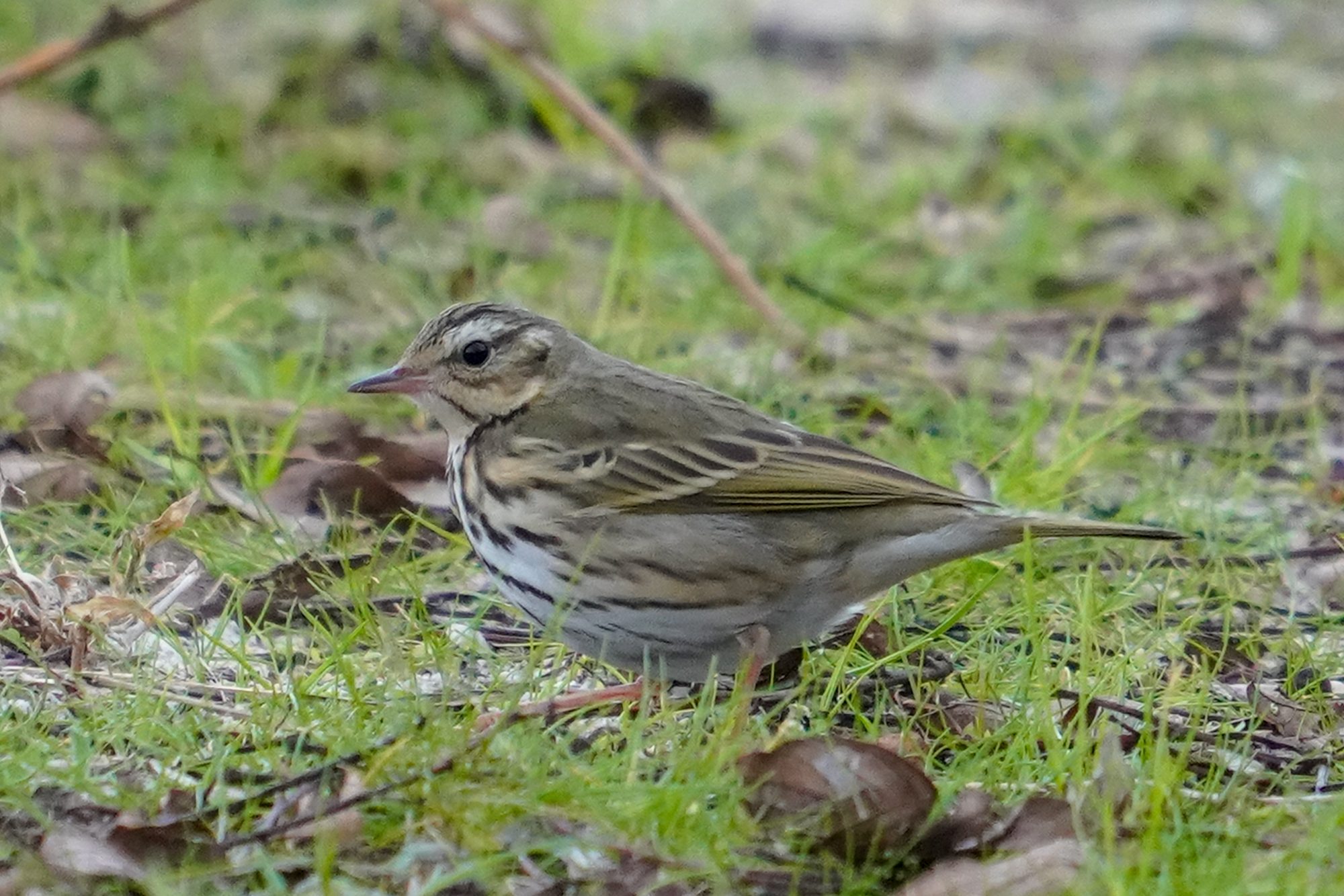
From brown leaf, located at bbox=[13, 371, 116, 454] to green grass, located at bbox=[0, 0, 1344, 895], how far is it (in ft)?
0.55

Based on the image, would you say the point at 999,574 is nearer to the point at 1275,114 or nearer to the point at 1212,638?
the point at 1212,638

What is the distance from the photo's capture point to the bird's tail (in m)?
4.98

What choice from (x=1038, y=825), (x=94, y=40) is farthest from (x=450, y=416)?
(x=94, y=40)

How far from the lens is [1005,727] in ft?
15.2

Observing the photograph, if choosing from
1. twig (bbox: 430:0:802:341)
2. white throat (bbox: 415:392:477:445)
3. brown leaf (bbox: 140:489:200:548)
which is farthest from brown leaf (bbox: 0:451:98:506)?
twig (bbox: 430:0:802:341)

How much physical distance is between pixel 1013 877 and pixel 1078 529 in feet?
4.75

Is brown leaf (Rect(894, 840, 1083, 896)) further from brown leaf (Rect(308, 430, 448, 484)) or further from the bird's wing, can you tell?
brown leaf (Rect(308, 430, 448, 484))

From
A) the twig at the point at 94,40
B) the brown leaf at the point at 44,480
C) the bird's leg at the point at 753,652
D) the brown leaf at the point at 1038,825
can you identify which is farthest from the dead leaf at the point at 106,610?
the twig at the point at 94,40

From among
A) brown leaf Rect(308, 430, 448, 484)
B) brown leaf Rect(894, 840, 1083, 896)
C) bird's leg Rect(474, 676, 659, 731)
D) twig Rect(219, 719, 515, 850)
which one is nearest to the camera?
brown leaf Rect(894, 840, 1083, 896)

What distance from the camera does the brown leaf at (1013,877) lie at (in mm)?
3705

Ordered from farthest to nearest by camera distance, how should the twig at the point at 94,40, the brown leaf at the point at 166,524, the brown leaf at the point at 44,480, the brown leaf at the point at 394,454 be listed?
the twig at the point at 94,40 < the brown leaf at the point at 394,454 < the brown leaf at the point at 44,480 < the brown leaf at the point at 166,524

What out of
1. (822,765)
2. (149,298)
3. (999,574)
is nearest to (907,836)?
(822,765)

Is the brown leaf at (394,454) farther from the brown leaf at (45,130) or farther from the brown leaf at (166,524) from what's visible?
the brown leaf at (45,130)

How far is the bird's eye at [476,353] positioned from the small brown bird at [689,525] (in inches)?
6.4
